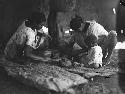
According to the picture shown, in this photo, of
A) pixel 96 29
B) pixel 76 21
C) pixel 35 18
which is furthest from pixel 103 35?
pixel 35 18

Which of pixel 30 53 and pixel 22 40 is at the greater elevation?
pixel 22 40

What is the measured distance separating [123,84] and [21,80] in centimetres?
133

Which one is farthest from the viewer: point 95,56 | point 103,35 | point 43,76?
point 103,35

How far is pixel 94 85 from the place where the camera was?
2.99 m

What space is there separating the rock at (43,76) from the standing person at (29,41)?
12 centimetres

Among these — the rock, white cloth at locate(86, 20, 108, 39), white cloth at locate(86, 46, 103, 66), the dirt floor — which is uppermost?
white cloth at locate(86, 20, 108, 39)

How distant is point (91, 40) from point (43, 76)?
0.81m

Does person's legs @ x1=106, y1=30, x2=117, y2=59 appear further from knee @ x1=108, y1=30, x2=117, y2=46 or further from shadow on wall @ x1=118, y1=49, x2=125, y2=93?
shadow on wall @ x1=118, y1=49, x2=125, y2=93

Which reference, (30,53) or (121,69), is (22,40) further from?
(121,69)

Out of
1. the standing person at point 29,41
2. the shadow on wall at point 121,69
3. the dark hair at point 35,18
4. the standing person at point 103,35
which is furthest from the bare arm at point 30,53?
the shadow on wall at point 121,69

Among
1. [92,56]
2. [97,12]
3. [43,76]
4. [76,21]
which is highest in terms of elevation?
[97,12]

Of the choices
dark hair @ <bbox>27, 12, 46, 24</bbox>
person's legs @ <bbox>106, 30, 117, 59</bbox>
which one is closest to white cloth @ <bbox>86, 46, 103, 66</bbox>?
person's legs @ <bbox>106, 30, 117, 59</bbox>

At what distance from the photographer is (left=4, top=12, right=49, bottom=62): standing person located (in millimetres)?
3184

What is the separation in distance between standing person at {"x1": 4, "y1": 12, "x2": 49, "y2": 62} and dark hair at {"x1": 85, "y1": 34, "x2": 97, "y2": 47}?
0.55 m
